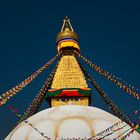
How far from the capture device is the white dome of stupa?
943 centimetres

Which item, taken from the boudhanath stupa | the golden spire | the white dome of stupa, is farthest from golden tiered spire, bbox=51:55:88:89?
Result: the white dome of stupa

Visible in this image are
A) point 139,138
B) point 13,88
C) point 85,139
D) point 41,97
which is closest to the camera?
point 85,139

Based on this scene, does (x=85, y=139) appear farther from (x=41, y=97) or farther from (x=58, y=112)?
(x=41, y=97)

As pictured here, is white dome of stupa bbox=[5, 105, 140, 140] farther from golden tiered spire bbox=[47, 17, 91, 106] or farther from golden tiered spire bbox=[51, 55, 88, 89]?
golden tiered spire bbox=[51, 55, 88, 89]

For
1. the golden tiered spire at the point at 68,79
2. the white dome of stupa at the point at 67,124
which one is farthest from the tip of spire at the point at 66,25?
the white dome of stupa at the point at 67,124

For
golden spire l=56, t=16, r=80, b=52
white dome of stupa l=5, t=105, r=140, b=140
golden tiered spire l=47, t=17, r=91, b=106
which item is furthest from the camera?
golden spire l=56, t=16, r=80, b=52

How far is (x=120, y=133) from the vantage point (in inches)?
382

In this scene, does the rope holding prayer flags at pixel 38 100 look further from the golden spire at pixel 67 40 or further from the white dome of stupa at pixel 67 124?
the white dome of stupa at pixel 67 124

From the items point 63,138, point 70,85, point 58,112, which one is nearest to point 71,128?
point 63,138

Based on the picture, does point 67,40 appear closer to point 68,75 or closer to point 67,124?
point 68,75

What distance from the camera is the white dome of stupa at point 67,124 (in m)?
9.43

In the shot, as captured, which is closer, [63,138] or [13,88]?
[63,138]

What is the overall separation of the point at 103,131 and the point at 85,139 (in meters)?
0.62

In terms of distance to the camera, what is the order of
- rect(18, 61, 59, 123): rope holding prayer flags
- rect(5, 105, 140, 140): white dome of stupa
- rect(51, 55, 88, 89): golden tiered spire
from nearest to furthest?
rect(5, 105, 140, 140): white dome of stupa → rect(51, 55, 88, 89): golden tiered spire → rect(18, 61, 59, 123): rope holding prayer flags
